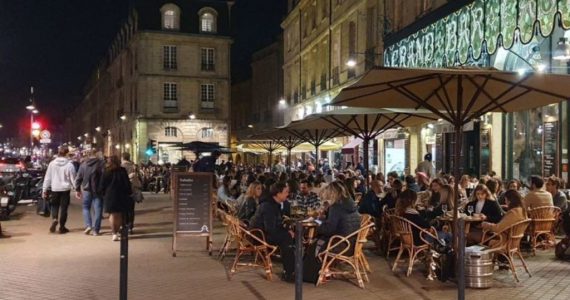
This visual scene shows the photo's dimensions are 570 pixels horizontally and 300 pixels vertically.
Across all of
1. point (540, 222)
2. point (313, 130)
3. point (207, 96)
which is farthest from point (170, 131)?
point (540, 222)

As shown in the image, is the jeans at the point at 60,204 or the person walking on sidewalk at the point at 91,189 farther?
the jeans at the point at 60,204

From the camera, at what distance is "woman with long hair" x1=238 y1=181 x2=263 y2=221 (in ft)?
33.3

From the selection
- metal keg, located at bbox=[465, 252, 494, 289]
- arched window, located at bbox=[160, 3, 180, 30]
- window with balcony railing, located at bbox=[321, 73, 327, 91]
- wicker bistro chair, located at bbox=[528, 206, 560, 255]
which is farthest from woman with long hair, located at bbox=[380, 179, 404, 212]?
arched window, located at bbox=[160, 3, 180, 30]

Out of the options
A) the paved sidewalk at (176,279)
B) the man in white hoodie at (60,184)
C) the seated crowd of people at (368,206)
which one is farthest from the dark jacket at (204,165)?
the paved sidewalk at (176,279)

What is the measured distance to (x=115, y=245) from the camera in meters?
11.6

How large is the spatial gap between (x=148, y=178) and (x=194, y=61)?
26111 mm

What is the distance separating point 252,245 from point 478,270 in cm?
310

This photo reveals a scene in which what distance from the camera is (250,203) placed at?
10.2 metres

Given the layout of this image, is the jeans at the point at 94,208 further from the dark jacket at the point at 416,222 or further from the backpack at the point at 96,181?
the dark jacket at the point at 416,222

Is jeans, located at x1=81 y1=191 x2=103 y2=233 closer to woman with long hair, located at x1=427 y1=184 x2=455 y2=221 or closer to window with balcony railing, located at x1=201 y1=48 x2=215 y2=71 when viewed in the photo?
woman with long hair, located at x1=427 y1=184 x2=455 y2=221

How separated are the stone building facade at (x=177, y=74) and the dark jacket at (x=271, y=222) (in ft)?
141

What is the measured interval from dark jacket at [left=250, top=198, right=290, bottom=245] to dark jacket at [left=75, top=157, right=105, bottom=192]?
549 cm

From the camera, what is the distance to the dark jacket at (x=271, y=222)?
8.80 m

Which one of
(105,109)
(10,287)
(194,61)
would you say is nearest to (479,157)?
(10,287)
